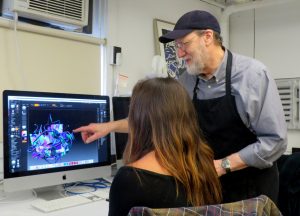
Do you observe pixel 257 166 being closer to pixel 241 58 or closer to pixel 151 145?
pixel 241 58

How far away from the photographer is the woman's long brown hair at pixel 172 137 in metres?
1.12

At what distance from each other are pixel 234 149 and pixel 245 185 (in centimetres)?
17

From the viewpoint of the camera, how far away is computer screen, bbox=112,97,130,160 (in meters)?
2.24

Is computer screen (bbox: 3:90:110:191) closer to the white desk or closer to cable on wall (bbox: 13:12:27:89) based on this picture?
the white desk

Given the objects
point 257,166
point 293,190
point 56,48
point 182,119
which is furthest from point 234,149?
point 56,48

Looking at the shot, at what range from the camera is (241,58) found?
5.69 feet

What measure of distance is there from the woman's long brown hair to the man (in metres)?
0.40

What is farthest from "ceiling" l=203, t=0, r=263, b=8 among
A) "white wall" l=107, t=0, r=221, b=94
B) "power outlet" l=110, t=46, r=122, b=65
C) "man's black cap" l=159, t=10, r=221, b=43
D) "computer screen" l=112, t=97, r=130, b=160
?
"man's black cap" l=159, t=10, r=221, b=43

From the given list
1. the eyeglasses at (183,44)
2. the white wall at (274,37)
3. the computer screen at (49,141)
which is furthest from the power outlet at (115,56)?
the white wall at (274,37)

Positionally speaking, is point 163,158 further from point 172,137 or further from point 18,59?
point 18,59

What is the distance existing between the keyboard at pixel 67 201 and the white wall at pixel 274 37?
224 cm

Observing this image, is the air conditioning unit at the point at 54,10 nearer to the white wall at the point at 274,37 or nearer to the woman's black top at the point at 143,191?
the woman's black top at the point at 143,191

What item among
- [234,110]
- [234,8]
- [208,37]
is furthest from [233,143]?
[234,8]

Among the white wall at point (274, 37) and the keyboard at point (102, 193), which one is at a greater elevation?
the white wall at point (274, 37)
